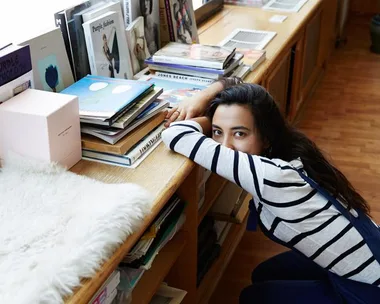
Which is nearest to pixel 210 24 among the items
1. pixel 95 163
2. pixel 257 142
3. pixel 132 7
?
pixel 132 7

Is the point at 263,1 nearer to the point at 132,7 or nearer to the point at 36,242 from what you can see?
the point at 132,7

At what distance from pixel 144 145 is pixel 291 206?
366 mm

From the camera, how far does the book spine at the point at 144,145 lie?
124 cm

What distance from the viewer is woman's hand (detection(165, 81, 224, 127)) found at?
56.6 inches

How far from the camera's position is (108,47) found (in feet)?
5.03

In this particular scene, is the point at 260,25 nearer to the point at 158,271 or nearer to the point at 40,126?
the point at 158,271

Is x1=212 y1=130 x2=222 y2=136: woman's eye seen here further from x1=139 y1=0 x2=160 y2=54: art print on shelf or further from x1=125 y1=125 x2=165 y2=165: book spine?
x1=139 y1=0 x2=160 y2=54: art print on shelf

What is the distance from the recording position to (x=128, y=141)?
126cm

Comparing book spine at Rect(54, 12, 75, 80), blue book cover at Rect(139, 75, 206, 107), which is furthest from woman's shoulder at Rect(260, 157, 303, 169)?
book spine at Rect(54, 12, 75, 80)

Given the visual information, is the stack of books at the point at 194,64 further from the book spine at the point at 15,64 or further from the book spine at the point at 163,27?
the book spine at the point at 15,64

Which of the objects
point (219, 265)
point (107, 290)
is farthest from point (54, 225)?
point (219, 265)

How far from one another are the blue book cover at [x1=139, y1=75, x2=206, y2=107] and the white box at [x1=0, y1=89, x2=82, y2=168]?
0.39 meters

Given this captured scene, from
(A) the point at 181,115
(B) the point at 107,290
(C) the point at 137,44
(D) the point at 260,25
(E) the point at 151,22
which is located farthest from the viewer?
(D) the point at 260,25

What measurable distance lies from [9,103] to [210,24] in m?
1.49
